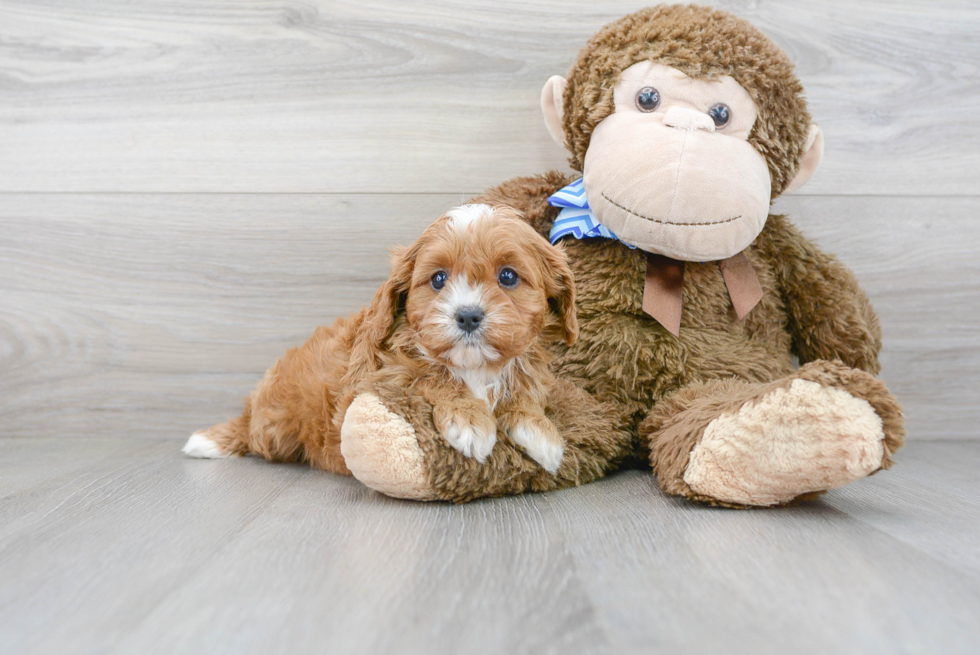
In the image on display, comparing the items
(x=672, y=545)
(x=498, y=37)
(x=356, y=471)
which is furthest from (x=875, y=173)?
(x=356, y=471)

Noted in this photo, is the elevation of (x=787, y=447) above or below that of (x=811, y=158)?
below

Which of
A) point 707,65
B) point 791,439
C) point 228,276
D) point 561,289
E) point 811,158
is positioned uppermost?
point 707,65

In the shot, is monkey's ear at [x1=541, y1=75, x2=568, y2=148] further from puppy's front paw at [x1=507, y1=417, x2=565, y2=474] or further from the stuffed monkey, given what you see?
puppy's front paw at [x1=507, y1=417, x2=565, y2=474]

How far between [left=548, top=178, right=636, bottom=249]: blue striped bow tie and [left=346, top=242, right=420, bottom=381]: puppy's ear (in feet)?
1.12

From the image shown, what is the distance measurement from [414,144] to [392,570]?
41.6 inches

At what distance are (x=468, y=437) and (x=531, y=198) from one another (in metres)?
0.55

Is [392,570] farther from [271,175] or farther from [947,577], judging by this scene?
[271,175]

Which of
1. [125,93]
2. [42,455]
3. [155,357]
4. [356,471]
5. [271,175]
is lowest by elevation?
[42,455]

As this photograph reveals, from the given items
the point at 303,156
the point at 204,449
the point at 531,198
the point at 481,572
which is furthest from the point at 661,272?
the point at 204,449

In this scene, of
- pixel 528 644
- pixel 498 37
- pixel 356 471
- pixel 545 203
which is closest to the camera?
pixel 528 644

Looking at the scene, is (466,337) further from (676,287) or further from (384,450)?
(676,287)

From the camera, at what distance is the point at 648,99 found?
48.1 inches

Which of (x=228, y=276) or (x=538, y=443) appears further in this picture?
(x=228, y=276)

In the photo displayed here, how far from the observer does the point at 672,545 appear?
85 cm
